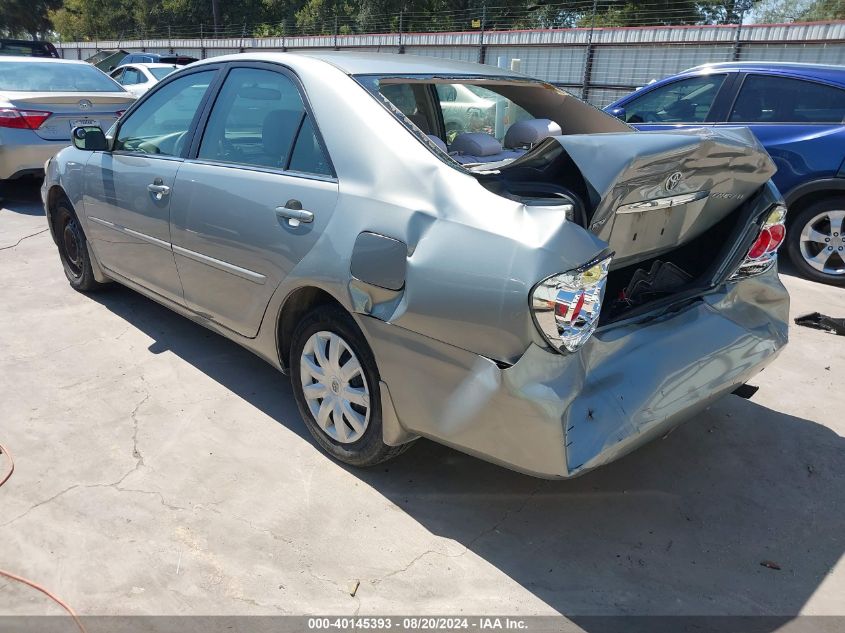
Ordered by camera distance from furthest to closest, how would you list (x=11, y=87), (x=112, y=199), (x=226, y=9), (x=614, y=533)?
(x=226, y=9)
(x=11, y=87)
(x=112, y=199)
(x=614, y=533)

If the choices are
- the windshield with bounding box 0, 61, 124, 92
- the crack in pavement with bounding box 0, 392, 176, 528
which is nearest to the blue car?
the crack in pavement with bounding box 0, 392, 176, 528

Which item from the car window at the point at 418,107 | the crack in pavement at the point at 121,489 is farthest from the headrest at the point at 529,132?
the crack in pavement at the point at 121,489

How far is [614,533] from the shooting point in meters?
2.72

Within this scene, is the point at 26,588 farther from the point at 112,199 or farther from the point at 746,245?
the point at 746,245

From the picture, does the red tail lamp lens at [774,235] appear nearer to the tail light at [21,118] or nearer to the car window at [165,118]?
the car window at [165,118]

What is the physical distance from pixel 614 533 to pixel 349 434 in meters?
1.16

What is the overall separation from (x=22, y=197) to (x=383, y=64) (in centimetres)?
758

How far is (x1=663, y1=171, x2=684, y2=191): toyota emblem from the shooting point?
2549 mm

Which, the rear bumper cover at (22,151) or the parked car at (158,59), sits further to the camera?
the parked car at (158,59)

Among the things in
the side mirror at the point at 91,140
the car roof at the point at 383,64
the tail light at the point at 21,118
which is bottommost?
the tail light at the point at 21,118

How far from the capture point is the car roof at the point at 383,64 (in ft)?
10.0

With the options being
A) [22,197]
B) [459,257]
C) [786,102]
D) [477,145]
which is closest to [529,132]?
[477,145]

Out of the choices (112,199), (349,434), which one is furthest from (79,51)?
(349,434)

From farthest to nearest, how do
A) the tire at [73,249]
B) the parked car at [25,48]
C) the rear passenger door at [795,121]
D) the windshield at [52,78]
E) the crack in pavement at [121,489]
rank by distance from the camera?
the parked car at [25,48] → the windshield at [52,78] → the rear passenger door at [795,121] → the tire at [73,249] → the crack in pavement at [121,489]
